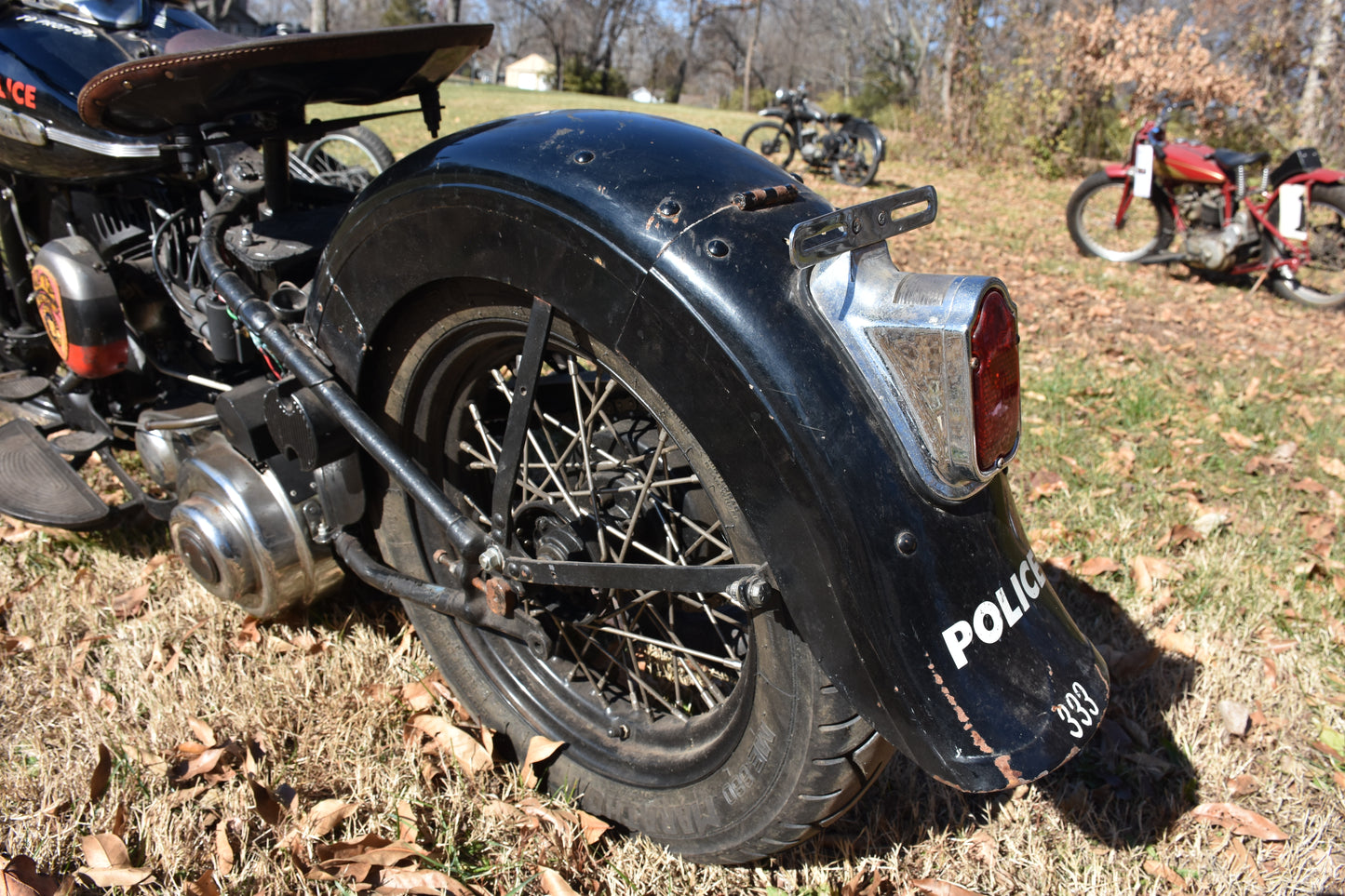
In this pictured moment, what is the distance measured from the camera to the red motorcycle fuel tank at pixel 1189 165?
693 centimetres

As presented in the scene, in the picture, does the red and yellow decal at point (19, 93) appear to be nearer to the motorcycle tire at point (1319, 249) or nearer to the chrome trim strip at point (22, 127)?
the chrome trim strip at point (22, 127)

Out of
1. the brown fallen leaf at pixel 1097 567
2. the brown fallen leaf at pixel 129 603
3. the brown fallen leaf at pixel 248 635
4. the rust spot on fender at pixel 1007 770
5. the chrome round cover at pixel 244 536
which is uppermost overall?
the rust spot on fender at pixel 1007 770

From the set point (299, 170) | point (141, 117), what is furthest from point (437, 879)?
point (299, 170)

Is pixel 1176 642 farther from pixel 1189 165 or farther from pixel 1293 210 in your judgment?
pixel 1189 165

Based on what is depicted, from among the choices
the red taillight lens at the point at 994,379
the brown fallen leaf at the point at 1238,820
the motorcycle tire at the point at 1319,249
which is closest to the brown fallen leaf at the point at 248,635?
the red taillight lens at the point at 994,379

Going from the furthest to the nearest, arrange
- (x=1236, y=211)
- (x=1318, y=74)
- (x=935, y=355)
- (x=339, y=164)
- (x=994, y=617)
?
(x=1318, y=74)
(x=1236, y=211)
(x=339, y=164)
(x=994, y=617)
(x=935, y=355)

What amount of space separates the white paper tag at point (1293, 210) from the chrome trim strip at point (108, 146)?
725 cm

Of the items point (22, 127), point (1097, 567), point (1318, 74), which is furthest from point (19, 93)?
point (1318, 74)

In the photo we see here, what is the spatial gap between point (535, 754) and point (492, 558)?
0.51 meters

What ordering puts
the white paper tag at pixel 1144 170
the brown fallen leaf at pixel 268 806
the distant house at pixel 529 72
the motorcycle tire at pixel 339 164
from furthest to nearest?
1. the distant house at pixel 529 72
2. the white paper tag at pixel 1144 170
3. the motorcycle tire at pixel 339 164
4. the brown fallen leaf at pixel 268 806

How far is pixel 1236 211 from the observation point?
700 centimetres

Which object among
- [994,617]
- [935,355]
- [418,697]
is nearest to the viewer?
[935,355]

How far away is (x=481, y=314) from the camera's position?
1613 millimetres

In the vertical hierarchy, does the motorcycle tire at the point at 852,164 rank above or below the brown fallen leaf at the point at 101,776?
above
